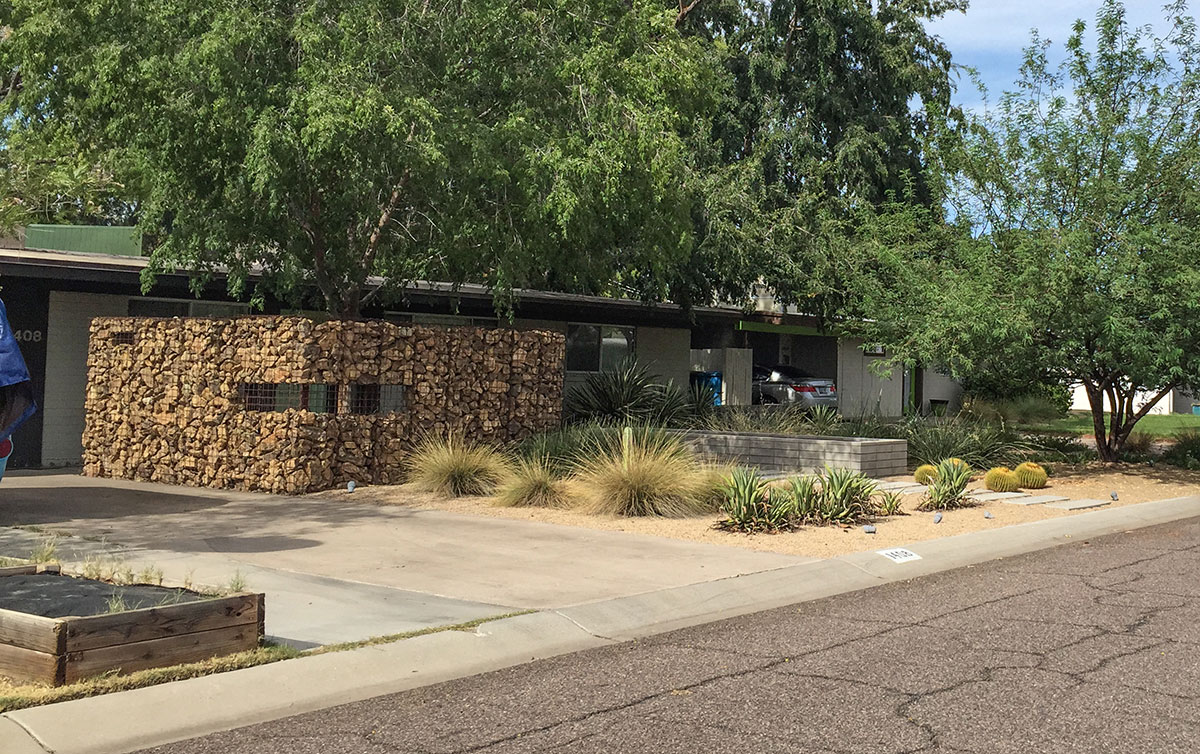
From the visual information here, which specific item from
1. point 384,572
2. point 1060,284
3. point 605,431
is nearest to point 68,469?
point 605,431

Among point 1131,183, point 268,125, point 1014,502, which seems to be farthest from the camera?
point 1131,183

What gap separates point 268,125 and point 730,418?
10.4m

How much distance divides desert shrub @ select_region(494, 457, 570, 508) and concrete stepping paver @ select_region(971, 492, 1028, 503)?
5.61 meters

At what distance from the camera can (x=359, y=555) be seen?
10203mm

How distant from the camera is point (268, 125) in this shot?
13664 millimetres

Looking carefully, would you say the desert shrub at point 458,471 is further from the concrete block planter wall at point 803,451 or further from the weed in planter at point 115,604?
the weed in planter at point 115,604

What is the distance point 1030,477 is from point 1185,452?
266 inches

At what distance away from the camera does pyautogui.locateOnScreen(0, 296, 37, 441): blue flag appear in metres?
6.85

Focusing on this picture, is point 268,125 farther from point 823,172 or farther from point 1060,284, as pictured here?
point 823,172

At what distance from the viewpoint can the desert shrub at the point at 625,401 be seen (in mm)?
20953

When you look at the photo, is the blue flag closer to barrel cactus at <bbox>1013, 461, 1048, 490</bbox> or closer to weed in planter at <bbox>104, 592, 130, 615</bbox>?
weed in planter at <bbox>104, 592, 130, 615</bbox>

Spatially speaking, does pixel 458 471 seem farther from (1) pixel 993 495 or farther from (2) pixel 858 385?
(2) pixel 858 385

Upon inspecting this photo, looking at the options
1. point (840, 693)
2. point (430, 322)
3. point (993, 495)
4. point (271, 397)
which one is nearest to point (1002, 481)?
point (993, 495)

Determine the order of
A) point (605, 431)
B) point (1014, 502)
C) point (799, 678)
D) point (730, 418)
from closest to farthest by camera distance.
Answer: point (799, 678) < point (1014, 502) < point (605, 431) < point (730, 418)
